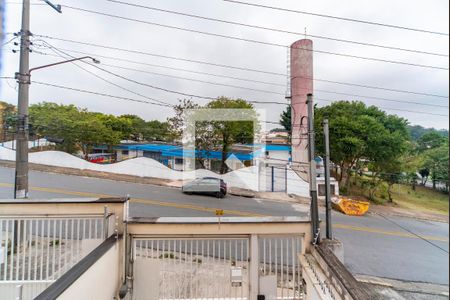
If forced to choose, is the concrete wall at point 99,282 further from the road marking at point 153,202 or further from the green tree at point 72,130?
the green tree at point 72,130

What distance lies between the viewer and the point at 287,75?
10.4 m

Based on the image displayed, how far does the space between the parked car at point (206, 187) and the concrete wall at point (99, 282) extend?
6.58m

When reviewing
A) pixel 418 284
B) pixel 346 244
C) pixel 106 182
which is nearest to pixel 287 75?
pixel 346 244

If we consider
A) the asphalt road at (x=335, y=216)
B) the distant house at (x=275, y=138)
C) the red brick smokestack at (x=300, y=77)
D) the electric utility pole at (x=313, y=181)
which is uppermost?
the red brick smokestack at (x=300, y=77)

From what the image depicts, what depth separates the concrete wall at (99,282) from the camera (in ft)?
6.66

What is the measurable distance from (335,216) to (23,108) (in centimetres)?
985

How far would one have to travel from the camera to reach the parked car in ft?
32.2

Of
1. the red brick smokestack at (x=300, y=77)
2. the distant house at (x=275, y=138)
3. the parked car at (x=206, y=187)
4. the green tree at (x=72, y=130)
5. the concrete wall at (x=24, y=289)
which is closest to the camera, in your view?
the concrete wall at (x=24, y=289)

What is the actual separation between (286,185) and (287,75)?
5320mm

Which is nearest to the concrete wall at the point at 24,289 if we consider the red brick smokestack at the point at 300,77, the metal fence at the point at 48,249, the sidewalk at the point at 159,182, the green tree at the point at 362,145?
the metal fence at the point at 48,249

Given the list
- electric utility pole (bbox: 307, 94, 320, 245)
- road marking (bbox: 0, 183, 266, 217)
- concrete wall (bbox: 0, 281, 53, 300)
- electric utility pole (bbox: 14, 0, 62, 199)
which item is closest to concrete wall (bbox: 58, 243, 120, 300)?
concrete wall (bbox: 0, 281, 53, 300)

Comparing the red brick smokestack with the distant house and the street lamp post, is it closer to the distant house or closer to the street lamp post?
the distant house

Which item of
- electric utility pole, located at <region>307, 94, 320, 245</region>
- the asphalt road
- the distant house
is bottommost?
the asphalt road

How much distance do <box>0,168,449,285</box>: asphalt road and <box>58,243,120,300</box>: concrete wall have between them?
4062 millimetres
